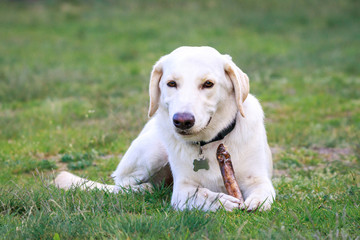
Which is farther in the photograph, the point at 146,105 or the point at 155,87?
the point at 146,105

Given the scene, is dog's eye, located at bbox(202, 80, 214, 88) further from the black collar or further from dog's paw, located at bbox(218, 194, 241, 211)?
dog's paw, located at bbox(218, 194, 241, 211)

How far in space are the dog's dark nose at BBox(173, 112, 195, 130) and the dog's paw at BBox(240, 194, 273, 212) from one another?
2.29 ft

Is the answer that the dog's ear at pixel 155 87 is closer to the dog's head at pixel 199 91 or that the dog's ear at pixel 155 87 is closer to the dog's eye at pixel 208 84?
the dog's head at pixel 199 91

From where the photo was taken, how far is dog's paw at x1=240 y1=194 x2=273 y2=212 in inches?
130

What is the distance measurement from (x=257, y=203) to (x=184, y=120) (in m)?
0.81

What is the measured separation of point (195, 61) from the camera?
355 cm

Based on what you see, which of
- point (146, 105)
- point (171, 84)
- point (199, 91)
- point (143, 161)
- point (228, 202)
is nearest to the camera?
point (228, 202)

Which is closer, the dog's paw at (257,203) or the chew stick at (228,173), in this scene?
the dog's paw at (257,203)

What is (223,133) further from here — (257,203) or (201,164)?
(257,203)

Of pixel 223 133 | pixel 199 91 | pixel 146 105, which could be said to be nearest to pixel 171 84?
pixel 199 91

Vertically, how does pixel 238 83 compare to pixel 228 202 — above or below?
above

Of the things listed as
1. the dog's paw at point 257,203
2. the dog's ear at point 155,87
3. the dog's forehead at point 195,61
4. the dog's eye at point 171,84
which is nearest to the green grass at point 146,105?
the dog's paw at point 257,203

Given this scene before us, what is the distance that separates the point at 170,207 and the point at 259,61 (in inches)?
364

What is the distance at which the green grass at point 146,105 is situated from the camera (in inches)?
116
